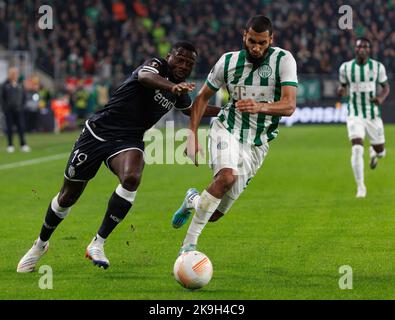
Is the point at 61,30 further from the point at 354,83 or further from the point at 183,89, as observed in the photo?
the point at 183,89

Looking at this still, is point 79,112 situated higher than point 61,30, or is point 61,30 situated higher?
point 61,30

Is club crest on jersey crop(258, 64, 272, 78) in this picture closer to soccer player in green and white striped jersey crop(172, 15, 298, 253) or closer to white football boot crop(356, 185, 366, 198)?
Result: soccer player in green and white striped jersey crop(172, 15, 298, 253)

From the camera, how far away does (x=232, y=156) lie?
9.15m

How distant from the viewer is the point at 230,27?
147 ft

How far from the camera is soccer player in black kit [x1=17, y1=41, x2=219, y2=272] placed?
905 cm

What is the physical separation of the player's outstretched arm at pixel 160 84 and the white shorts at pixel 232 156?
2.73 ft

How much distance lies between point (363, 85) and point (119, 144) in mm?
8035

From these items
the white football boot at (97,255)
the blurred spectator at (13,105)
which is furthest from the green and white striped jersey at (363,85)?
the blurred spectator at (13,105)

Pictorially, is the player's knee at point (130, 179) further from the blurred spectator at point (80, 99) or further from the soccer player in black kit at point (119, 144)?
the blurred spectator at point (80, 99)

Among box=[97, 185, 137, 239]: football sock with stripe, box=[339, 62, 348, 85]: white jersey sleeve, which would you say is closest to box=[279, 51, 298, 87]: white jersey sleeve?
box=[97, 185, 137, 239]: football sock with stripe

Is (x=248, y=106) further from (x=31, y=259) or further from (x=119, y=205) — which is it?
(x=31, y=259)

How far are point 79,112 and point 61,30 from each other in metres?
4.92
